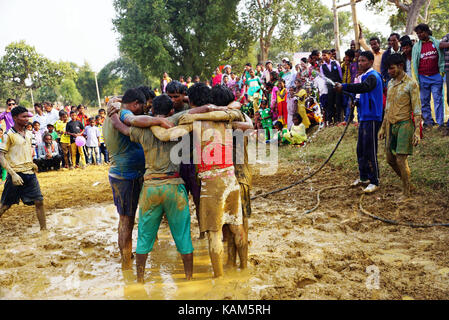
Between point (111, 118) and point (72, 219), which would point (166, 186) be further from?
point (72, 219)

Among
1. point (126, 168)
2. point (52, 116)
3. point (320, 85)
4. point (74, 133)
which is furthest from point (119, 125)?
point (52, 116)

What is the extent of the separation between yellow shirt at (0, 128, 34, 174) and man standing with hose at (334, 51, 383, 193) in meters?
4.95

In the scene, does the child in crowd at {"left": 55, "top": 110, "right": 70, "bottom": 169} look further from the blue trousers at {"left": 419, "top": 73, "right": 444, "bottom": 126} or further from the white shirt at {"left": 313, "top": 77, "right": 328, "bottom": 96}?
the blue trousers at {"left": 419, "top": 73, "right": 444, "bottom": 126}

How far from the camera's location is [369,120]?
5617 mm

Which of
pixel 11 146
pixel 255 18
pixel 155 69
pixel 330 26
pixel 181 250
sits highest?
pixel 330 26

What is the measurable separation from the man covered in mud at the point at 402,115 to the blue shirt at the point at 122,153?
371cm

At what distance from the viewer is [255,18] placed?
22.2 meters

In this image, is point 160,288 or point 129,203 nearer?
point 160,288

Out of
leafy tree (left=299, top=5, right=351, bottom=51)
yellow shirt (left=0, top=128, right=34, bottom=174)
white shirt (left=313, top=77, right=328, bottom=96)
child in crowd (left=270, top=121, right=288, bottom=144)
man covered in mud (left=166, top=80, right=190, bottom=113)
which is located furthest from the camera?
leafy tree (left=299, top=5, right=351, bottom=51)

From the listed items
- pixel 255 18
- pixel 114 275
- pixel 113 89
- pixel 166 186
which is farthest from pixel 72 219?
pixel 113 89

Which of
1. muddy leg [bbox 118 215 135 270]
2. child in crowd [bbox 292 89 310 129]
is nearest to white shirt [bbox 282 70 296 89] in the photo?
child in crowd [bbox 292 89 310 129]

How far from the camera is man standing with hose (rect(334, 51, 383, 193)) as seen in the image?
5.43 m

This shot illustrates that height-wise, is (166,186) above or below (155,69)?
below
